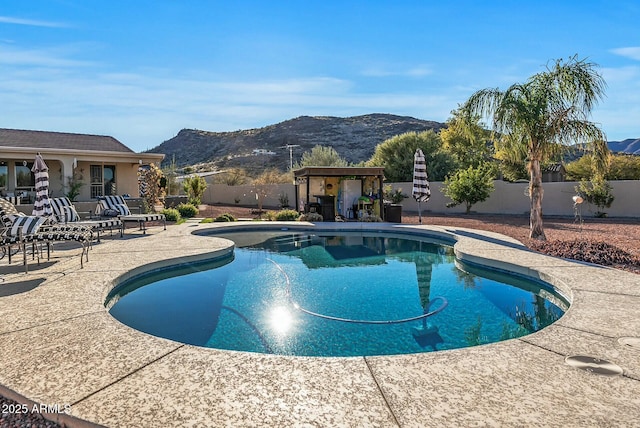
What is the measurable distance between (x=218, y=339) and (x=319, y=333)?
111cm

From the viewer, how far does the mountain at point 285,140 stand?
169ft

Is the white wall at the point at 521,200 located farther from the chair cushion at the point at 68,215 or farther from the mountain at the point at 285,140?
the mountain at the point at 285,140

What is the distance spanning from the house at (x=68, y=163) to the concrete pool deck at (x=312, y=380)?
14125 millimetres

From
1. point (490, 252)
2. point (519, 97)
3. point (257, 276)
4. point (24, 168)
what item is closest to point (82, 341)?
point (257, 276)

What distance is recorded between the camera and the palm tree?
8.57 metres

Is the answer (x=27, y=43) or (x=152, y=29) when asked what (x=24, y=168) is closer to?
(x=27, y=43)

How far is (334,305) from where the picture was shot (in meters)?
5.45

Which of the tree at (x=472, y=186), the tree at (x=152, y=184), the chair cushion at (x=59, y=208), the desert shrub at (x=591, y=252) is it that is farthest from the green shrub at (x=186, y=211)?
the desert shrub at (x=591, y=252)

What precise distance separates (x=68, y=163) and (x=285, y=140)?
42.8m

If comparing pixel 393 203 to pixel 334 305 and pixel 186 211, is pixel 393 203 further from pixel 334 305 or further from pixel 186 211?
pixel 334 305

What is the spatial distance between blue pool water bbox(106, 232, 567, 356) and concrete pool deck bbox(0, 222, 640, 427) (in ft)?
3.03

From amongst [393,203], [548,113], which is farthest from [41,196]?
[393,203]

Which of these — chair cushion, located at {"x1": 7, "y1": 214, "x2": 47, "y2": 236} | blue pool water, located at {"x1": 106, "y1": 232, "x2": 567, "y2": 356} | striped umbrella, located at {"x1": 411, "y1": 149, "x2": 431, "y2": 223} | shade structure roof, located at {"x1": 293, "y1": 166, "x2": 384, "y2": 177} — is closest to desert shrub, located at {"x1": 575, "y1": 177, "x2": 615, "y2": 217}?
striped umbrella, located at {"x1": 411, "y1": 149, "x2": 431, "y2": 223}

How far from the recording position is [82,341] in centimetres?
329
